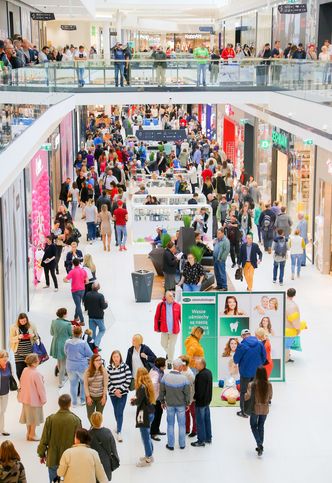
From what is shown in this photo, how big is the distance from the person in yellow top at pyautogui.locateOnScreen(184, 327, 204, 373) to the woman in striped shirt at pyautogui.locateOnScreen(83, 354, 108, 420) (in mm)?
1515

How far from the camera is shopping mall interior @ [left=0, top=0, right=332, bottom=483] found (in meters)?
11.5

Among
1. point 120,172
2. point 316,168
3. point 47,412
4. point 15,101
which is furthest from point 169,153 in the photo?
point 47,412

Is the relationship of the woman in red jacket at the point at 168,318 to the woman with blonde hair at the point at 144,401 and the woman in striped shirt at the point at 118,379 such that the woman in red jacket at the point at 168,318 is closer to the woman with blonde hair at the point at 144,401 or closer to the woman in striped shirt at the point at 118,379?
the woman in striped shirt at the point at 118,379

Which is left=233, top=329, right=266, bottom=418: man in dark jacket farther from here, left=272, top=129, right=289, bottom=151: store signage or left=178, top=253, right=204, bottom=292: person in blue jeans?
left=272, top=129, right=289, bottom=151: store signage

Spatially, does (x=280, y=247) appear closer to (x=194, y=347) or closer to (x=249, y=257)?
(x=249, y=257)

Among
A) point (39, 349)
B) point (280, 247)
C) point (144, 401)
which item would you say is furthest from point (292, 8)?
point (144, 401)

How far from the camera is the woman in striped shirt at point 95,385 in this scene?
11.4 m

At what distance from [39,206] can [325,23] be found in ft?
36.3

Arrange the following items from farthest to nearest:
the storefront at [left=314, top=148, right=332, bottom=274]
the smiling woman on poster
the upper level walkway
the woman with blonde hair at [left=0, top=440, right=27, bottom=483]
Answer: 1. the upper level walkway
2. the storefront at [left=314, top=148, right=332, bottom=274]
3. the smiling woman on poster
4. the woman with blonde hair at [left=0, top=440, right=27, bottom=483]

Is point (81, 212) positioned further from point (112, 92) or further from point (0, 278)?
point (0, 278)

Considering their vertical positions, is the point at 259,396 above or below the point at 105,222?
above

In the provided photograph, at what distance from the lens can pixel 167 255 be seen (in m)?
18.6

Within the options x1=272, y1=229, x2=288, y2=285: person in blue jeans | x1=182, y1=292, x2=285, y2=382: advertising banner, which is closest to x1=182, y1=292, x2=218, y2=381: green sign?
x1=182, y1=292, x2=285, y2=382: advertising banner

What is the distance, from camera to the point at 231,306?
45.2 feet
